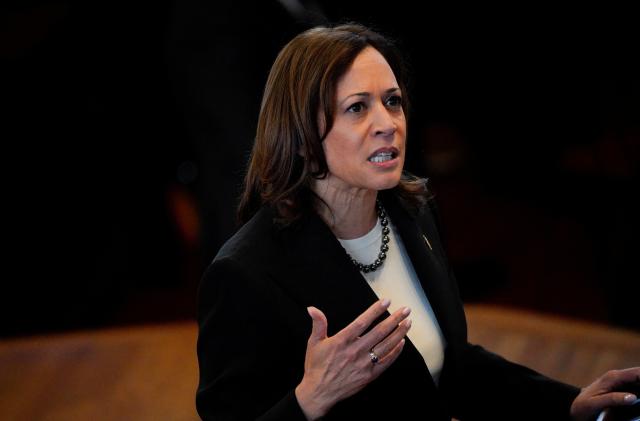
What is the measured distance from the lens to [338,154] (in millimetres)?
1644

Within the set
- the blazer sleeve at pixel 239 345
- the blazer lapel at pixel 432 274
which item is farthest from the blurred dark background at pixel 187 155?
the blazer sleeve at pixel 239 345

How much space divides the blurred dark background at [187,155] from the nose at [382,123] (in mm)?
1591

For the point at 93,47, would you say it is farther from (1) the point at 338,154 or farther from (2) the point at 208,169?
(1) the point at 338,154

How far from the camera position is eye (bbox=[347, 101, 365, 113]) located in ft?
5.33

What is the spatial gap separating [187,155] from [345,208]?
2.78 meters

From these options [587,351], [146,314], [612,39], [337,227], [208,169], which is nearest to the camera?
[337,227]

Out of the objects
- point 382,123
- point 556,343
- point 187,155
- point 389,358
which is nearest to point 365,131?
point 382,123

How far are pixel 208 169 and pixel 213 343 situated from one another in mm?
1261

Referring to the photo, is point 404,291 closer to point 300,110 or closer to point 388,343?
point 388,343

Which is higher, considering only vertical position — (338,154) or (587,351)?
(338,154)

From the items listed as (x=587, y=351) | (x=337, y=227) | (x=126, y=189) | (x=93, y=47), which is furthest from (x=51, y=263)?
(x=337, y=227)

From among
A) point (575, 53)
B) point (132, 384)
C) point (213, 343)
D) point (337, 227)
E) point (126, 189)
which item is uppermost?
point (337, 227)

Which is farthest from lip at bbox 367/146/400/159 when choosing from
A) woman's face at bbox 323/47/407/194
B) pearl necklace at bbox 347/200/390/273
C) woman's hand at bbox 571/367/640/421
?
woman's hand at bbox 571/367/640/421

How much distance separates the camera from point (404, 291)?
1.81 meters
